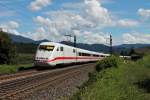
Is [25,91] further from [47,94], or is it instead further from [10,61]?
[10,61]

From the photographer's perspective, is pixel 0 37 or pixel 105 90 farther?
pixel 0 37

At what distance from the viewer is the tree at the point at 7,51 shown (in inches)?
2625

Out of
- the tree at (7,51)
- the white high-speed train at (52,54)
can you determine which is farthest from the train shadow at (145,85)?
the tree at (7,51)

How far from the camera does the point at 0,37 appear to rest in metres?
69.5

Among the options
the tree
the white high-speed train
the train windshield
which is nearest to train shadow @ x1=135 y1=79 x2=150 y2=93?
the white high-speed train

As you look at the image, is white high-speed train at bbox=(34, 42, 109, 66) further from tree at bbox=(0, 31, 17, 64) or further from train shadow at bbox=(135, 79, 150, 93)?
train shadow at bbox=(135, 79, 150, 93)

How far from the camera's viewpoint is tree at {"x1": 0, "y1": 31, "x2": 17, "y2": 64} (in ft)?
219

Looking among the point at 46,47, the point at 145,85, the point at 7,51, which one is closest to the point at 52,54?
the point at 46,47

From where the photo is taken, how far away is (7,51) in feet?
221

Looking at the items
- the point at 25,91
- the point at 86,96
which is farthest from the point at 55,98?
the point at 86,96

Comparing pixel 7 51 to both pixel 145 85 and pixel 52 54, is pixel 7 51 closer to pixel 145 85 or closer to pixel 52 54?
pixel 52 54

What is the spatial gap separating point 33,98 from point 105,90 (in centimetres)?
499

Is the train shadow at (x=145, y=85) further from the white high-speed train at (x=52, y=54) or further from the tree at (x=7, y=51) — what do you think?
the tree at (x=7, y=51)

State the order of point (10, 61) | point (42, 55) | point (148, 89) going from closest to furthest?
point (148, 89) → point (42, 55) → point (10, 61)
